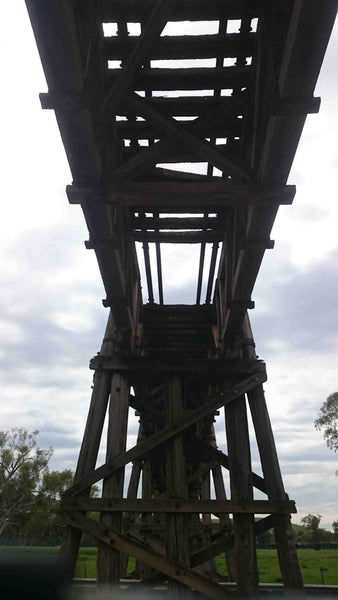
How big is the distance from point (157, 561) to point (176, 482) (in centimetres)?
114

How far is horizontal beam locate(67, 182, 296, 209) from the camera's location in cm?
401

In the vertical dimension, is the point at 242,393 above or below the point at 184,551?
above

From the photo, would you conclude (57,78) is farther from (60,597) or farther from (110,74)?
(60,597)

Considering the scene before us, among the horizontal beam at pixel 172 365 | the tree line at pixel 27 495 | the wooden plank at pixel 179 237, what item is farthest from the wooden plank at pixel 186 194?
the tree line at pixel 27 495

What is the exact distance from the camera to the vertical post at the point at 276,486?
4914mm

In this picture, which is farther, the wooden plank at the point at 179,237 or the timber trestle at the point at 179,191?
the wooden plank at the point at 179,237

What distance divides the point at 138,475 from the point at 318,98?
356 inches

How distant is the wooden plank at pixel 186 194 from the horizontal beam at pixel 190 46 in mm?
1059

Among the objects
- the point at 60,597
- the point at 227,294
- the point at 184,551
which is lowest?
the point at 60,597

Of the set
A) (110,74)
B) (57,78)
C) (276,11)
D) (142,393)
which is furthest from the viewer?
(142,393)

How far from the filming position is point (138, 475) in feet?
33.8

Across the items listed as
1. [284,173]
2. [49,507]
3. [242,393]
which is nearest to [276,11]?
[284,173]

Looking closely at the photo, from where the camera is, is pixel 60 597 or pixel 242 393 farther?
pixel 242 393

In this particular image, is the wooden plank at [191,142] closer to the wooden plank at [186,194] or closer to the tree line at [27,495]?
the wooden plank at [186,194]
